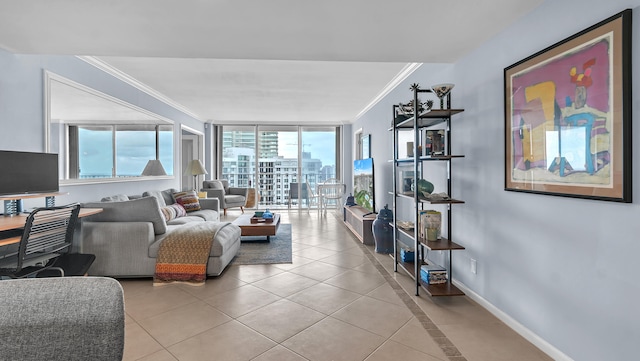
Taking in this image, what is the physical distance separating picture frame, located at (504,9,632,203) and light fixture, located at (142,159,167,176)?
16.8 feet

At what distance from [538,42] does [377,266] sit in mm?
2727

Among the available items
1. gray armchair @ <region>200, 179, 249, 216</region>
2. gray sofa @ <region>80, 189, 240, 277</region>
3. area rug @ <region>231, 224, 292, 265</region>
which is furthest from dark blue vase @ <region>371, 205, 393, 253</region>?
gray armchair @ <region>200, 179, 249, 216</region>

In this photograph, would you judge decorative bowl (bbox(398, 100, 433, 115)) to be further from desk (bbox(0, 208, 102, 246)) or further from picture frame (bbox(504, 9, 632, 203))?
desk (bbox(0, 208, 102, 246))

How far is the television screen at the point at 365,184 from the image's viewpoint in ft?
18.6

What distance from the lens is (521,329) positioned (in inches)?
86.5

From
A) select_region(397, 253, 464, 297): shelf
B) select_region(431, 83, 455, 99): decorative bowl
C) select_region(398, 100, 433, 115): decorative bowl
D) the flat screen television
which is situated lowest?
select_region(397, 253, 464, 297): shelf

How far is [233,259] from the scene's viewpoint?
13.2 feet

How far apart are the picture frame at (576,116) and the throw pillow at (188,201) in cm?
500

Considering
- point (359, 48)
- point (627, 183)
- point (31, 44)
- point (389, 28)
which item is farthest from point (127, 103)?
point (627, 183)

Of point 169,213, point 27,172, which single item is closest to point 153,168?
point 169,213

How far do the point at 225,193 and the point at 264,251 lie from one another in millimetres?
4252

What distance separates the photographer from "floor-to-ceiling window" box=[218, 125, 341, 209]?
28.9 feet

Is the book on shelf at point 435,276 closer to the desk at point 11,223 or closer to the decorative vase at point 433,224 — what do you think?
the decorative vase at point 433,224

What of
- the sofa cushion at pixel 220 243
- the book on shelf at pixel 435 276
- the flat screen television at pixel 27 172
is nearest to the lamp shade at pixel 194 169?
the sofa cushion at pixel 220 243
